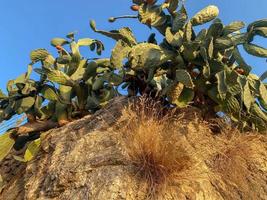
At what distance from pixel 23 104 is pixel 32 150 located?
2.44ft

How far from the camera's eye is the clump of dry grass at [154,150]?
362 cm

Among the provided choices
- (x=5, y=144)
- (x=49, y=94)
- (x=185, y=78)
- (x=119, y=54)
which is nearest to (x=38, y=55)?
(x=49, y=94)

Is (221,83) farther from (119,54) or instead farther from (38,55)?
(38,55)

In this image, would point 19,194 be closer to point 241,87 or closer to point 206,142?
point 206,142

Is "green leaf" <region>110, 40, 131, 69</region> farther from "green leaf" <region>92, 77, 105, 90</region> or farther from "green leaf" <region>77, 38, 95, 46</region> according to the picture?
"green leaf" <region>77, 38, 95, 46</region>

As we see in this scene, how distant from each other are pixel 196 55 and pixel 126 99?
853mm

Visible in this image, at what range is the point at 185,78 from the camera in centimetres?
393

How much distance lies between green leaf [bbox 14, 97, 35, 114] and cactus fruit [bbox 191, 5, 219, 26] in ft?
6.63

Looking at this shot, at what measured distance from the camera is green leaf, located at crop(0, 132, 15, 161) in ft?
15.9

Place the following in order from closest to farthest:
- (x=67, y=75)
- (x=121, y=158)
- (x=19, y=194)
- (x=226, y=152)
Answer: (x=121, y=158)
(x=226, y=152)
(x=19, y=194)
(x=67, y=75)

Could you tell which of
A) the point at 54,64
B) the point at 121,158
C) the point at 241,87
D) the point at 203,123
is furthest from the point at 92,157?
the point at 54,64

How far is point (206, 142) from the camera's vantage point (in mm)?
4133

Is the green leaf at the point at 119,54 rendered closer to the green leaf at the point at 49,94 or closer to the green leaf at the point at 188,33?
A: the green leaf at the point at 188,33

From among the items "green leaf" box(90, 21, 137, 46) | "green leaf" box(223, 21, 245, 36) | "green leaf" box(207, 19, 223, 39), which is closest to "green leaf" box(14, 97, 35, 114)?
"green leaf" box(90, 21, 137, 46)
